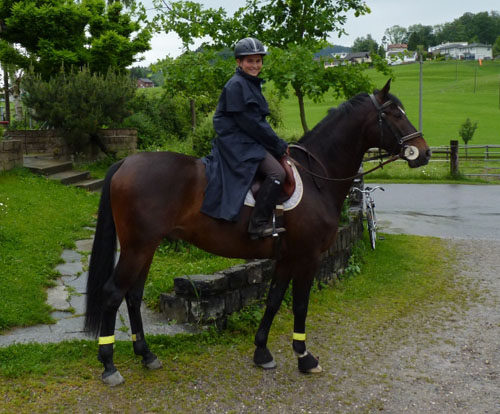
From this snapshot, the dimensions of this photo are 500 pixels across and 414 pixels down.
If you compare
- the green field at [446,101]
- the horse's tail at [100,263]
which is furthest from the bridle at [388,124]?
the green field at [446,101]

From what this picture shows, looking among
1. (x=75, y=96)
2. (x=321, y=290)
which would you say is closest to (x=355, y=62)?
(x=321, y=290)

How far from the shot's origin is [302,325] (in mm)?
5316

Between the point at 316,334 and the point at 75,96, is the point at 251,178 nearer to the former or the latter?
the point at 316,334

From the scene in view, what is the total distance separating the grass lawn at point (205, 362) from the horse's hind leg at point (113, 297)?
0.52 feet

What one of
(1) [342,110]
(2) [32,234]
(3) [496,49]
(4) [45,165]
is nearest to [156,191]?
(1) [342,110]

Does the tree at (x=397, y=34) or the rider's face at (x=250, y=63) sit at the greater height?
the tree at (x=397, y=34)

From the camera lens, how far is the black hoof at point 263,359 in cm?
522

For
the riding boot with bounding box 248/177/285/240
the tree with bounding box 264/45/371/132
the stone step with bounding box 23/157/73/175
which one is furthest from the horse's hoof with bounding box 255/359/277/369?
the stone step with bounding box 23/157/73/175

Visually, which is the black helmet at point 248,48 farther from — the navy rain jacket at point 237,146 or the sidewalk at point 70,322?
the sidewalk at point 70,322

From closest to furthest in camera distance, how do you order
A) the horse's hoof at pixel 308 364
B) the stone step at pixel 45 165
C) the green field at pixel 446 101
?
the horse's hoof at pixel 308 364 < the stone step at pixel 45 165 < the green field at pixel 446 101

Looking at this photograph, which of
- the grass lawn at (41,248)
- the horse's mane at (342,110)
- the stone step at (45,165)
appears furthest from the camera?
the stone step at (45,165)

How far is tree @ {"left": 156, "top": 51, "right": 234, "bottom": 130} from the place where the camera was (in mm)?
9578

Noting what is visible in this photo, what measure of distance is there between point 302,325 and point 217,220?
1.41 meters

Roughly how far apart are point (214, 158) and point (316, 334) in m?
2.57
